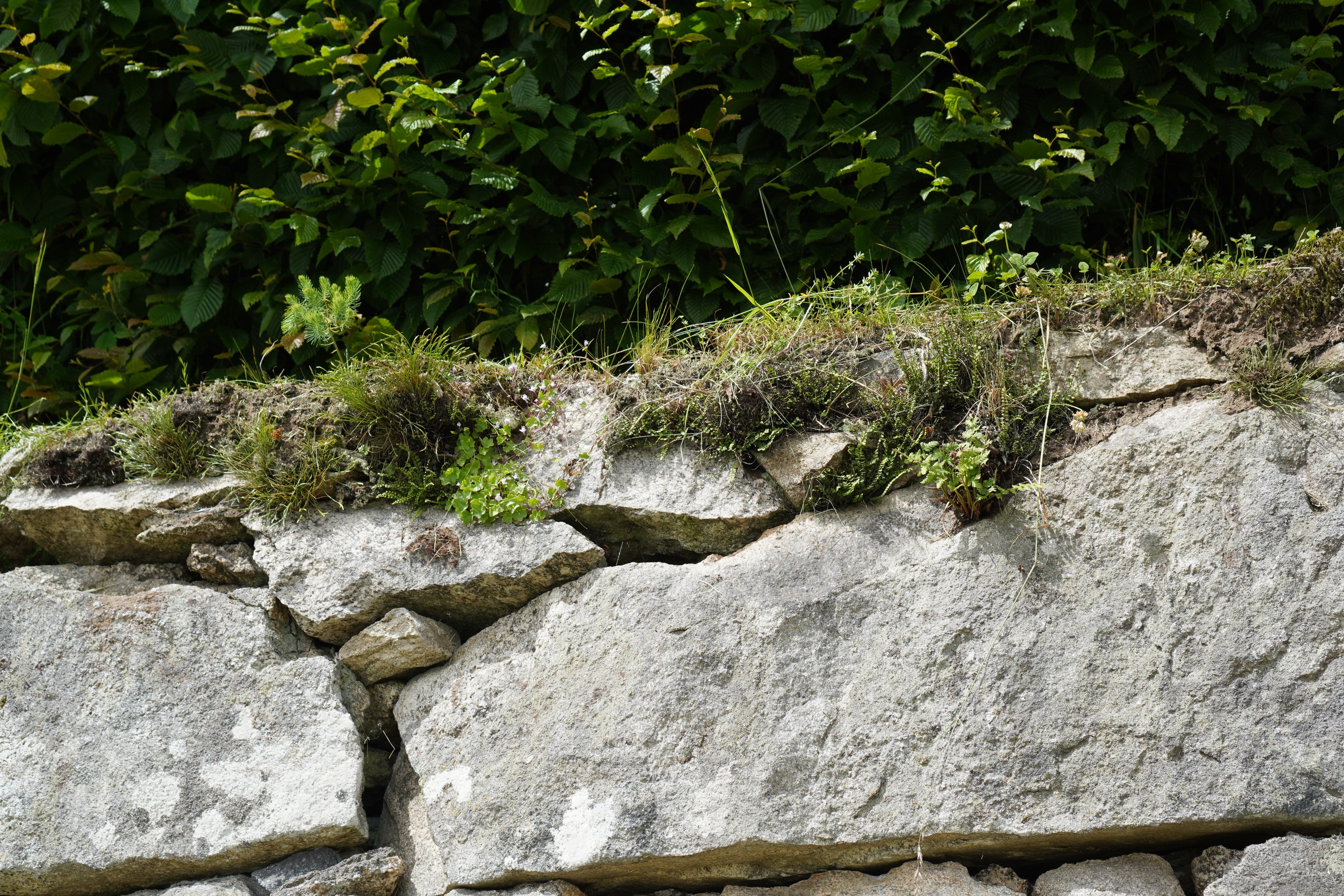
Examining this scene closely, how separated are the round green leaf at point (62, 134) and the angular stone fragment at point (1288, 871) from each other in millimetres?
4030

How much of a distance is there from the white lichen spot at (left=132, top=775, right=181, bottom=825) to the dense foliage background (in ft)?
4.46

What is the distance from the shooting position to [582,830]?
2211 mm

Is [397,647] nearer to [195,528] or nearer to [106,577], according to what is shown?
[195,528]

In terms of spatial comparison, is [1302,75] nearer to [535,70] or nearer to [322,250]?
[535,70]

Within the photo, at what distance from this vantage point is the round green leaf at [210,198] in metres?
3.25

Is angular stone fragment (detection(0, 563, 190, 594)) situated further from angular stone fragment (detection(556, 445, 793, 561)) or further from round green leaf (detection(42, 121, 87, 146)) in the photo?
round green leaf (detection(42, 121, 87, 146))

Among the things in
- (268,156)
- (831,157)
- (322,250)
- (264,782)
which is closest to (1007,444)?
(831,157)

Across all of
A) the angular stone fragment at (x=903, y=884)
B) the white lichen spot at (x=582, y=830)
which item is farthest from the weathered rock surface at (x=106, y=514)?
the angular stone fragment at (x=903, y=884)

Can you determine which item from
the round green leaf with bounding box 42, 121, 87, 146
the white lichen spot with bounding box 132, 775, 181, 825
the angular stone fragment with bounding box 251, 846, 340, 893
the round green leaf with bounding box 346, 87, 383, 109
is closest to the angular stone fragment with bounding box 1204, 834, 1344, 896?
the angular stone fragment with bounding box 251, 846, 340, 893

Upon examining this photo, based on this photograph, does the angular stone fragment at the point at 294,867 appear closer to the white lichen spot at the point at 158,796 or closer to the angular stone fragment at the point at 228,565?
the white lichen spot at the point at 158,796

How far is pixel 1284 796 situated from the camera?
193 cm

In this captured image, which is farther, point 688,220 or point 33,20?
point 33,20

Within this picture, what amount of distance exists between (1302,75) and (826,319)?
1531 millimetres

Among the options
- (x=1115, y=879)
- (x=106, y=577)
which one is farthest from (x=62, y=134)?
(x=1115, y=879)
